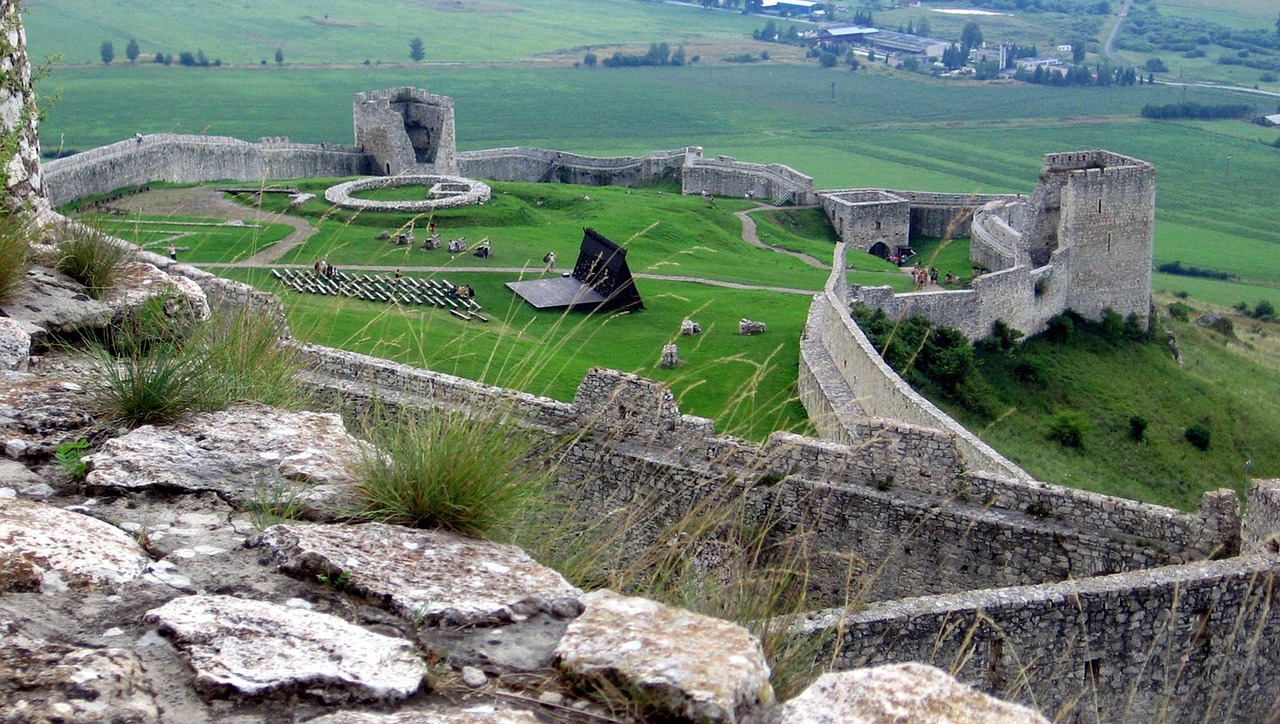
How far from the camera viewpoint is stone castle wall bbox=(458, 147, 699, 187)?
81375mm

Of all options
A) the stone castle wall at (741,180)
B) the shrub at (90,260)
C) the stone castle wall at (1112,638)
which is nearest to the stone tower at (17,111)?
the shrub at (90,260)

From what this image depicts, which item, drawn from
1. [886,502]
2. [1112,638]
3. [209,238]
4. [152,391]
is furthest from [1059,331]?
[152,391]

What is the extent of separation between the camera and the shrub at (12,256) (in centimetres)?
977

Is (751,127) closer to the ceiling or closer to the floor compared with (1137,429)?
closer to the floor

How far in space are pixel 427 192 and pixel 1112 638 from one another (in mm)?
46390

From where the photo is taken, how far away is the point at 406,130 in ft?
249

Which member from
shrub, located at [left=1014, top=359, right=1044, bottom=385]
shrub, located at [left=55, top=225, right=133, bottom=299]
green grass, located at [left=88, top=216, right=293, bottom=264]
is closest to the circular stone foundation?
green grass, located at [left=88, top=216, right=293, bottom=264]

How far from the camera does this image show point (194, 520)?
6.74 meters

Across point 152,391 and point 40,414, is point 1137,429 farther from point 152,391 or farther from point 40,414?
point 40,414

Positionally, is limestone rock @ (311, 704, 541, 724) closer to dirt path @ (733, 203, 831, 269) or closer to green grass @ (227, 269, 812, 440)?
green grass @ (227, 269, 812, 440)

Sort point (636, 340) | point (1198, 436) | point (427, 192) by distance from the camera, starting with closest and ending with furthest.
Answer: point (636, 340), point (1198, 436), point (427, 192)

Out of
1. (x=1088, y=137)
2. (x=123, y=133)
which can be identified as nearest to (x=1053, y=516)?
(x=123, y=133)

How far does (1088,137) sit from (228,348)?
510ft

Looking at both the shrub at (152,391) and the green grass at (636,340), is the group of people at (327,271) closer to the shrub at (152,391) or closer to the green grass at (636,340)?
the green grass at (636,340)
